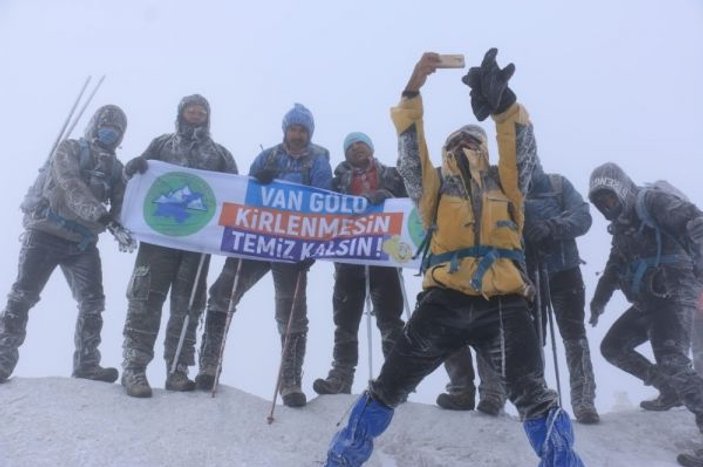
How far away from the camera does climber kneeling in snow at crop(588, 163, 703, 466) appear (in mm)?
6414

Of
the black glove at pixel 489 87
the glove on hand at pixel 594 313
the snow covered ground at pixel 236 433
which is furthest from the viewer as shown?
the glove on hand at pixel 594 313

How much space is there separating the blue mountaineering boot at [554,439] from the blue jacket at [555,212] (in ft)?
10.0

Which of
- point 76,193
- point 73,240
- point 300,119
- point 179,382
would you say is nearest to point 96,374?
point 179,382

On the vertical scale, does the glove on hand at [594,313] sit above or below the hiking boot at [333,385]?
above

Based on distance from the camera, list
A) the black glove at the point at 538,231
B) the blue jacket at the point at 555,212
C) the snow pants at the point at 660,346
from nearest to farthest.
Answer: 1. the snow pants at the point at 660,346
2. the black glove at the point at 538,231
3. the blue jacket at the point at 555,212

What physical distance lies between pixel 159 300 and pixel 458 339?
3.86 metres

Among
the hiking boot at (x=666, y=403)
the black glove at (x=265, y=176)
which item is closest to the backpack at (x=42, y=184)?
the black glove at (x=265, y=176)

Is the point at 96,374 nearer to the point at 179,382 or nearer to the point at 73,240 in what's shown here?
the point at 179,382

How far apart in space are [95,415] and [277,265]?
8.49 ft

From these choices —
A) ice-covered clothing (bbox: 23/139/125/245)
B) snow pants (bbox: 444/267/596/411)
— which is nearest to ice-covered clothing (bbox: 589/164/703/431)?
snow pants (bbox: 444/267/596/411)

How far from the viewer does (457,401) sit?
272 inches

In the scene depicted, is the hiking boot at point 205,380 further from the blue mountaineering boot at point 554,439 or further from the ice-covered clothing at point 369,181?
the blue mountaineering boot at point 554,439

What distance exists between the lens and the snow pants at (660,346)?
616 cm

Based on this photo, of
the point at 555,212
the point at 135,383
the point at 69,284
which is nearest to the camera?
the point at 135,383
